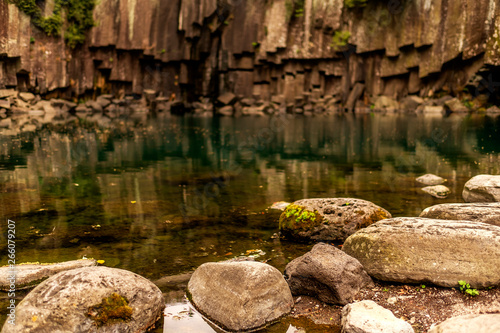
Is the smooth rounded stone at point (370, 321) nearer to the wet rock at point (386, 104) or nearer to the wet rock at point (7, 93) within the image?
the wet rock at point (386, 104)

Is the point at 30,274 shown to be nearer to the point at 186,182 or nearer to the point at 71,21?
the point at 186,182

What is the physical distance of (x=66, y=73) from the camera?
56250 mm

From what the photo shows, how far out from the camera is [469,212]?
6758 mm

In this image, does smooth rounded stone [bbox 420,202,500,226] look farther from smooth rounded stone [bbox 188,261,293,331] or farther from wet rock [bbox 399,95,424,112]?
wet rock [bbox 399,95,424,112]

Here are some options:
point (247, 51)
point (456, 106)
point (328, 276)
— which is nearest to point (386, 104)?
point (456, 106)

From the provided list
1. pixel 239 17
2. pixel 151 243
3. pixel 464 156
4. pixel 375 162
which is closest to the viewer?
pixel 151 243

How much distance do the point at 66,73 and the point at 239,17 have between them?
24.9 metres

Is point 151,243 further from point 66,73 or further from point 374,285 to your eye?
point 66,73

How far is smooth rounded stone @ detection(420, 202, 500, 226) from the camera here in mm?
6543

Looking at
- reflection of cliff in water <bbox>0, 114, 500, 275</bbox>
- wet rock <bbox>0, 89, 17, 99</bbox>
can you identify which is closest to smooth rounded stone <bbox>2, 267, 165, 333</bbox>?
reflection of cliff in water <bbox>0, 114, 500, 275</bbox>

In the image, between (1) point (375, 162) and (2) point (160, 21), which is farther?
(2) point (160, 21)

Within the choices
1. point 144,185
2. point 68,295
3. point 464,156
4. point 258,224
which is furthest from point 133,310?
point 464,156

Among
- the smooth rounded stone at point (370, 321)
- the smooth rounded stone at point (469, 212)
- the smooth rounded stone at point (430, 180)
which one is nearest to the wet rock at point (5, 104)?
the smooth rounded stone at point (430, 180)

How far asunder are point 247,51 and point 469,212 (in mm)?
56939
